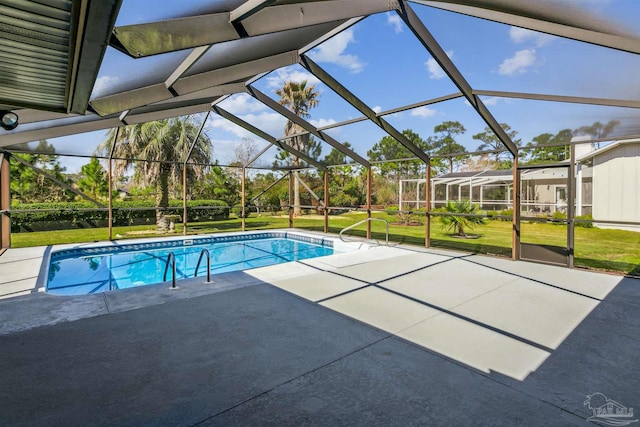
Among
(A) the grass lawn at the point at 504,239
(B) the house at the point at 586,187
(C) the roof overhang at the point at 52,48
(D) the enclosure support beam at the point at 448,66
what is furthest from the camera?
(B) the house at the point at 586,187

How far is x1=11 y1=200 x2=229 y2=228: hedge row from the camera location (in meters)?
12.1

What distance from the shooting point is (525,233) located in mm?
12906

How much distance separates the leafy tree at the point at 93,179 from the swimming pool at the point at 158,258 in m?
9.10

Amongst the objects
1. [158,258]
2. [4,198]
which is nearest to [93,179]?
[4,198]

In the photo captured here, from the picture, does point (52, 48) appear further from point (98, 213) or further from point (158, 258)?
point (98, 213)

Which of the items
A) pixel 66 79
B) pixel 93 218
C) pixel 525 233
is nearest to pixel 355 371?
pixel 66 79

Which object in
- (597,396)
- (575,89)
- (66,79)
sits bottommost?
(597,396)

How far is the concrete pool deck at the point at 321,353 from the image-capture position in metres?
2.13

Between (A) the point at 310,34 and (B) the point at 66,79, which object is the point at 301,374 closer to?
(B) the point at 66,79

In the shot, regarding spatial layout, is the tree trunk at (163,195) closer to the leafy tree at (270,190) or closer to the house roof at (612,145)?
the leafy tree at (270,190)

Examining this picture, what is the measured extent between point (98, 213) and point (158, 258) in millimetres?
6822

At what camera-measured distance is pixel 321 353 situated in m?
2.90

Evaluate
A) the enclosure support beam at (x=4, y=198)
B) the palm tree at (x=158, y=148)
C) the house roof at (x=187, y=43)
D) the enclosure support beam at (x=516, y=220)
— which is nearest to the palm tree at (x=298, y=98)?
the palm tree at (x=158, y=148)

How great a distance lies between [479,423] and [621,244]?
1109cm
